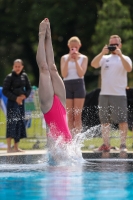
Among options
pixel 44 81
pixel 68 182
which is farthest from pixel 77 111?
pixel 68 182

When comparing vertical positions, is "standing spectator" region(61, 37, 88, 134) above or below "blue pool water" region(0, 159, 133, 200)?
above

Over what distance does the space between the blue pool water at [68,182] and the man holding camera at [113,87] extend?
257 centimetres

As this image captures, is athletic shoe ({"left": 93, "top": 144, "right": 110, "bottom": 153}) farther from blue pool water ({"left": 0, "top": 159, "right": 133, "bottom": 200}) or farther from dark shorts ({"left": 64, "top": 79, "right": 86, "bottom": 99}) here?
blue pool water ({"left": 0, "top": 159, "right": 133, "bottom": 200})

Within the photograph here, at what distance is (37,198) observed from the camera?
6.40 metres

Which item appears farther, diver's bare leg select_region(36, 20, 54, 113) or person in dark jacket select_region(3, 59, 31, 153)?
person in dark jacket select_region(3, 59, 31, 153)

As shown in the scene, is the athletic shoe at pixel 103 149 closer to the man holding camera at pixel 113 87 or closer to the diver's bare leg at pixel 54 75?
the man holding camera at pixel 113 87

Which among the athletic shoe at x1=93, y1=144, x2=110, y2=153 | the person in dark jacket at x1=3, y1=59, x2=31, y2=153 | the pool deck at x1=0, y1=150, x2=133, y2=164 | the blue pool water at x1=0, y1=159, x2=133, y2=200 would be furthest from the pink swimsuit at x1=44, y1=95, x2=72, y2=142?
the person in dark jacket at x1=3, y1=59, x2=31, y2=153

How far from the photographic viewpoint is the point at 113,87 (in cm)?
1184

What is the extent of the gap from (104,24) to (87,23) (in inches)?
291

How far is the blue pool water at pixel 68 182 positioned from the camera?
21.4 ft

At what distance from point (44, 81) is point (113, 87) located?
9.27 ft

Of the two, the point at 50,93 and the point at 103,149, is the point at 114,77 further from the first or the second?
the point at 50,93

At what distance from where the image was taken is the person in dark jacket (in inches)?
479

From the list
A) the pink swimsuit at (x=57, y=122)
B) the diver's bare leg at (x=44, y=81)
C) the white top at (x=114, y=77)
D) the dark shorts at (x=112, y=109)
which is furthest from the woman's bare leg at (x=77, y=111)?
the pink swimsuit at (x=57, y=122)
